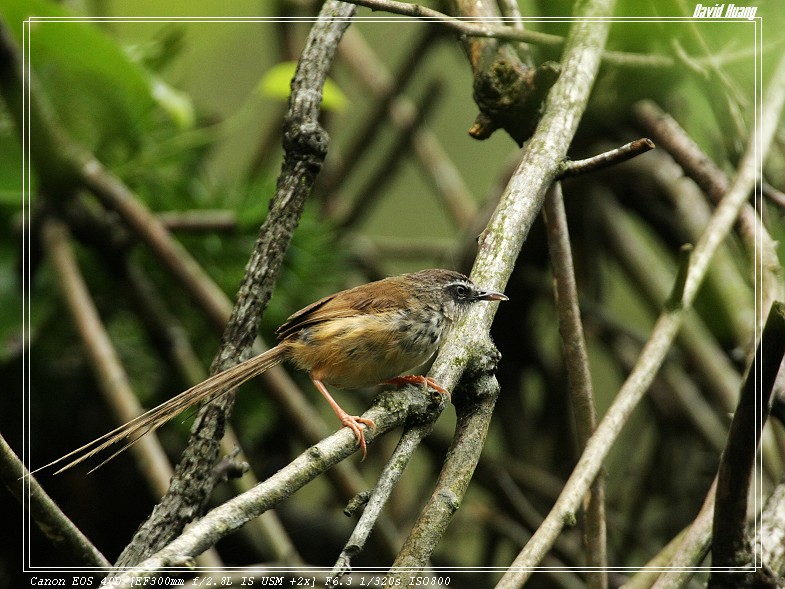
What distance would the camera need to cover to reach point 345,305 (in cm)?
186

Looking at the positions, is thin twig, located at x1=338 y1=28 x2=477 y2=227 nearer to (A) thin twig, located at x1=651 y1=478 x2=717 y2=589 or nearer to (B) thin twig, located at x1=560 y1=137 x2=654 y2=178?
(B) thin twig, located at x1=560 y1=137 x2=654 y2=178

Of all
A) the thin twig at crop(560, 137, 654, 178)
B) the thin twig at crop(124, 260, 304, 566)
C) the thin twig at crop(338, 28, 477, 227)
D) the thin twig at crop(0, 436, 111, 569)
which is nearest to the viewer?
the thin twig at crop(0, 436, 111, 569)

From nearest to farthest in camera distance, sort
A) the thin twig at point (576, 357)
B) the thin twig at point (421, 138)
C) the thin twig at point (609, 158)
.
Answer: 1. the thin twig at point (609, 158)
2. the thin twig at point (576, 357)
3. the thin twig at point (421, 138)

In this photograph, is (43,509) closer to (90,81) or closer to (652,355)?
(652,355)

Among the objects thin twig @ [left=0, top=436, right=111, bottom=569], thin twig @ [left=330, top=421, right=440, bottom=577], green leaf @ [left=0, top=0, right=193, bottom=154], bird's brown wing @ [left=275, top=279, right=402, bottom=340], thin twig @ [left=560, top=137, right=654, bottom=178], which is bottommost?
thin twig @ [left=330, top=421, right=440, bottom=577]

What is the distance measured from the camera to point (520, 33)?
5.72 feet

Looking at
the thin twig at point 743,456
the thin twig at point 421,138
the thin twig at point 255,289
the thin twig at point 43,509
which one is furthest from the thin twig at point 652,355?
the thin twig at point 421,138

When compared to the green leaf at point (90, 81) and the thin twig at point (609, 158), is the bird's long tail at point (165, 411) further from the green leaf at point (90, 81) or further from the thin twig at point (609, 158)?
the green leaf at point (90, 81)

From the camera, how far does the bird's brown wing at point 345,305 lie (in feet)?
5.85

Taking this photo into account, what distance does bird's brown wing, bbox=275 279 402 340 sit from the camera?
1784 mm

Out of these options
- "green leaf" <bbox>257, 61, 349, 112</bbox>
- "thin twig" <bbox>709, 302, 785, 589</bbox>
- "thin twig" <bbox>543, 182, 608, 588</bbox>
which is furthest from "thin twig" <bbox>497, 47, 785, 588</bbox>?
"green leaf" <bbox>257, 61, 349, 112</bbox>

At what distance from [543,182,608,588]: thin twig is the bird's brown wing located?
1.38 ft

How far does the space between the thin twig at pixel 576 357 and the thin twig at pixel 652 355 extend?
0.10m

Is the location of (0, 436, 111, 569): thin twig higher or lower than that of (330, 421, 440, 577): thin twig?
higher
